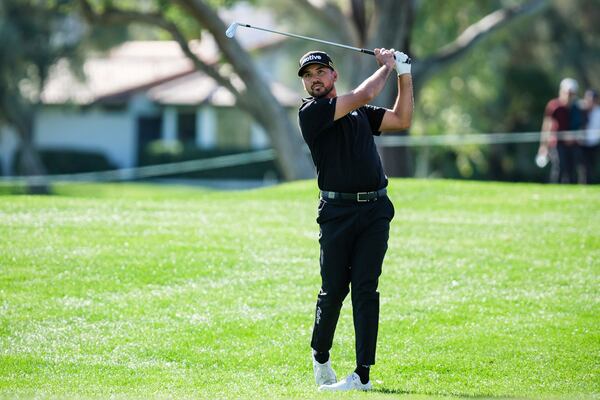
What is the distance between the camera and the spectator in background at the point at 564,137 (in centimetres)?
1795

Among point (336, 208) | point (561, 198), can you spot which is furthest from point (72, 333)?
point (561, 198)

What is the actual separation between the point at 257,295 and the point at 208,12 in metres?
13.5

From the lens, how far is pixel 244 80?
2320cm

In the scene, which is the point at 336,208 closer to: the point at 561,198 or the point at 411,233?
the point at 411,233

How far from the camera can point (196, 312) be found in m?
9.09

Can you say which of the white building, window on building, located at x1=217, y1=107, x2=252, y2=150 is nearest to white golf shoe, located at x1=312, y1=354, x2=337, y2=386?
the white building

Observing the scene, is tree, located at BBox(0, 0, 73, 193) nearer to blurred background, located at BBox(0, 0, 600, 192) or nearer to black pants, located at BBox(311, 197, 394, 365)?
blurred background, located at BBox(0, 0, 600, 192)

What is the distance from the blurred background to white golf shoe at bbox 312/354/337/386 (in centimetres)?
1680

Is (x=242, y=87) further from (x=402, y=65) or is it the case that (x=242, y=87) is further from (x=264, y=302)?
(x=402, y=65)

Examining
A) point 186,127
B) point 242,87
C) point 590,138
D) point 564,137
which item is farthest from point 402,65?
point 186,127

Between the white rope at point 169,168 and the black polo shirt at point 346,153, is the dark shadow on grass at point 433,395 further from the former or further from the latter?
the white rope at point 169,168

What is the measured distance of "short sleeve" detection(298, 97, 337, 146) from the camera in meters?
6.65

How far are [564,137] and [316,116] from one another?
11975 mm

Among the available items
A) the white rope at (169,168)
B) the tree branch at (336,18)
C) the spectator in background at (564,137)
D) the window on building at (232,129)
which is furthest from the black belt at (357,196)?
the window on building at (232,129)
